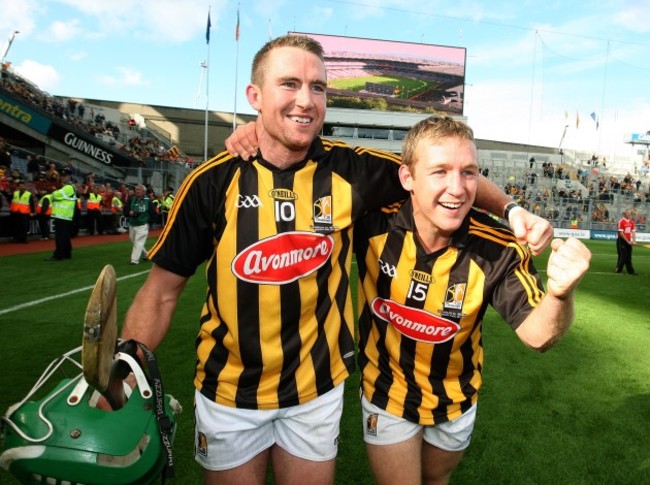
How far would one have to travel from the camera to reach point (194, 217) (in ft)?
6.16

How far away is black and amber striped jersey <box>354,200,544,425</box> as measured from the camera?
6.62ft

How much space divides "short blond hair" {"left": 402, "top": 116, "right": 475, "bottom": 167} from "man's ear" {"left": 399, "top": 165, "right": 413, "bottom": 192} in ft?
0.08

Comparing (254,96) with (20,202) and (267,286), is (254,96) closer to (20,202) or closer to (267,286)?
(267,286)

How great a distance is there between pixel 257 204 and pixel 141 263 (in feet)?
33.9

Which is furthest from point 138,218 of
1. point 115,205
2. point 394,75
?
point 394,75

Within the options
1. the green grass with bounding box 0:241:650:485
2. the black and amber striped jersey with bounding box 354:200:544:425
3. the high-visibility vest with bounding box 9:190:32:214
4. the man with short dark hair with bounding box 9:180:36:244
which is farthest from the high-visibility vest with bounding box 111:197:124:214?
the black and amber striped jersey with bounding box 354:200:544:425

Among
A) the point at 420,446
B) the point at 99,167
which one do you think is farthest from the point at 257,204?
the point at 99,167

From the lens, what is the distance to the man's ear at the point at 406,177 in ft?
6.63

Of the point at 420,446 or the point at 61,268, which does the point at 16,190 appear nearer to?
the point at 61,268

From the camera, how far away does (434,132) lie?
74.4 inches

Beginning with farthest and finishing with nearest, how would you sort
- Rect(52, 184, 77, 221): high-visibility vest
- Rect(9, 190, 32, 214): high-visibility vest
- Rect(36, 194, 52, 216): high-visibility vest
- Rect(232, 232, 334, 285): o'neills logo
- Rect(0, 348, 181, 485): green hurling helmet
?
Rect(36, 194, 52, 216): high-visibility vest → Rect(9, 190, 32, 214): high-visibility vest → Rect(52, 184, 77, 221): high-visibility vest → Rect(232, 232, 334, 285): o'neills logo → Rect(0, 348, 181, 485): green hurling helmet

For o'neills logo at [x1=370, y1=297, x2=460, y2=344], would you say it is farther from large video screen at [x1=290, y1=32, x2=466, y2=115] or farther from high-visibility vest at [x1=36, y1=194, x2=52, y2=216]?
large video screen at [x1=290, y1=32, x2=466, y2=115]

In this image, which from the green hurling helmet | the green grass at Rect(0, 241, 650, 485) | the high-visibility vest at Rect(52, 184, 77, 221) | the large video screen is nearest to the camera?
the green hurling helmet

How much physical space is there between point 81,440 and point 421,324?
134cm
